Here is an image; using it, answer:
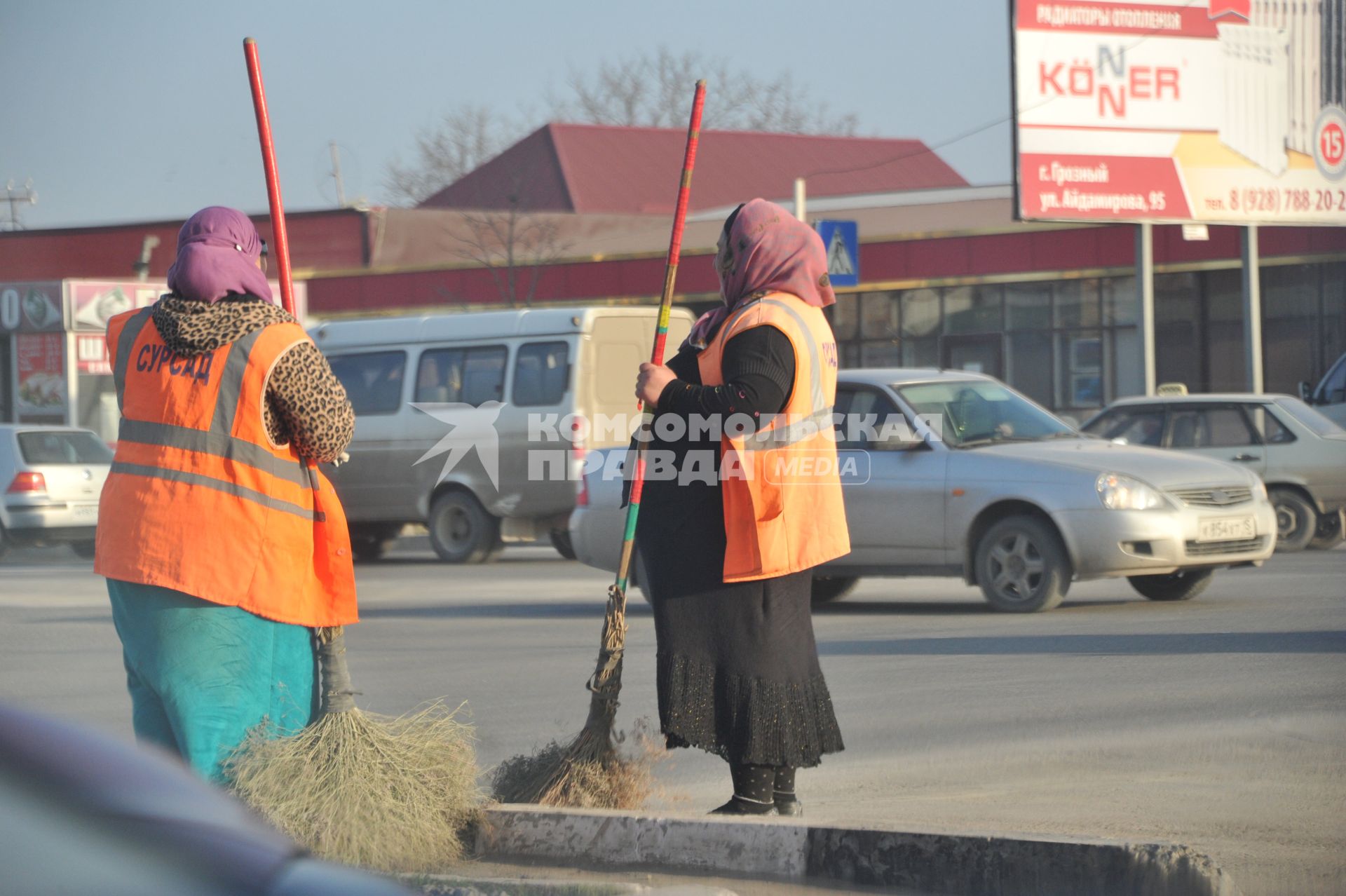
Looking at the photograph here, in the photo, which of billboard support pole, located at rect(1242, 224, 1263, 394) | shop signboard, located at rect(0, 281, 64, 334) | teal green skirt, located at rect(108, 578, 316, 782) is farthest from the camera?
shop signboard, located at rect(0, 281, 64, 334)

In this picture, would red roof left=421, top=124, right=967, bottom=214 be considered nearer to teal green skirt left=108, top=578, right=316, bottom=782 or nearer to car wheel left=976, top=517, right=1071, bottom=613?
car wheel left=976, top=517, right=1071, bottom=613

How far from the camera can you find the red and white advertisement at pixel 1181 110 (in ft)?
74.1

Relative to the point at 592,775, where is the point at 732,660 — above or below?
above

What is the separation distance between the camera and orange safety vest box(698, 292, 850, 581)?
4.63 m

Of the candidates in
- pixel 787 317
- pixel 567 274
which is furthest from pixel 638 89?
pixel 787 317

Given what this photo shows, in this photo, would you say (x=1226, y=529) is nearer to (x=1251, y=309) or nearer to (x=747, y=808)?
(x=747, y=808)

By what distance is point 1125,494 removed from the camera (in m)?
10.2

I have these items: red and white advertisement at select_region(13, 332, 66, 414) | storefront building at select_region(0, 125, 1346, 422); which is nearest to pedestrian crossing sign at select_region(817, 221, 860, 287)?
storefront building at select_region(0, 125, 1346, 422)

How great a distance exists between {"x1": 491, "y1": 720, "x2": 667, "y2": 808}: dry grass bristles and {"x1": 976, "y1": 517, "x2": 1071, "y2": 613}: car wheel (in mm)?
5912

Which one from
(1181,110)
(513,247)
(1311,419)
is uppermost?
(1181,110)

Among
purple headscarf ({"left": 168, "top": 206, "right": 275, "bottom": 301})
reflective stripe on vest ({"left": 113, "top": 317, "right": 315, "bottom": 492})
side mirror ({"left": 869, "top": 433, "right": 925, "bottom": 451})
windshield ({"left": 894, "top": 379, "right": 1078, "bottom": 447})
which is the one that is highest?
purple headscarf ({"left": 168, "top": 206, "right": 275, "bottom": 301})

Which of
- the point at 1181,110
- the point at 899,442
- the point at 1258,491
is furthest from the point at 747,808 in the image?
the point at 1181,110

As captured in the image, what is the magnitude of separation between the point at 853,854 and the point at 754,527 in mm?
934

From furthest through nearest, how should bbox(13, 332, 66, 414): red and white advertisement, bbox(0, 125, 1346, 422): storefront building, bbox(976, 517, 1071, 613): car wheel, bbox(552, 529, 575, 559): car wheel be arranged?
bbox(13, 332, 66, 414): red and white advertisement, bbox(0, 125, 1346, 422): storefront building, bbox(552, 529, 575, 559): car wheel, bbox(976, 517, 1071, 613): car wheel
